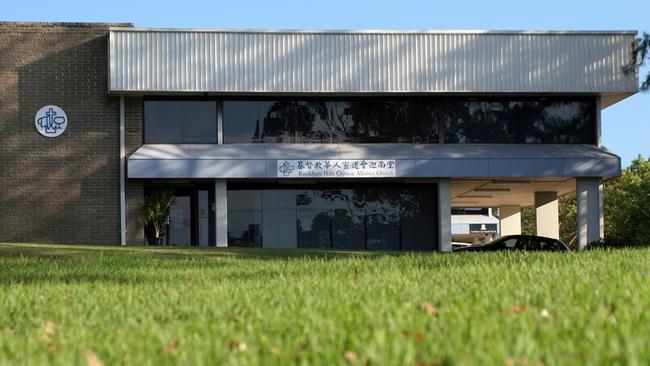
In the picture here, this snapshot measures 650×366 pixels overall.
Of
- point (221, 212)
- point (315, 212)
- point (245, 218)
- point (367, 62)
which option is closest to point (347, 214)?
point (315, 212)

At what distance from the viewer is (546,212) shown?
44.6 meters

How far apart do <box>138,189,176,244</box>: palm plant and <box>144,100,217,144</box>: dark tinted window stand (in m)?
1.93

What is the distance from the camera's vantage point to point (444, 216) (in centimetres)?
3631

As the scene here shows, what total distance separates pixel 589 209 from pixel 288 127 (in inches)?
458

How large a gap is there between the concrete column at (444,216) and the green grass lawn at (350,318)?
22938 millimetres

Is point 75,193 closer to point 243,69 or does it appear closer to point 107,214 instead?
point 107,214

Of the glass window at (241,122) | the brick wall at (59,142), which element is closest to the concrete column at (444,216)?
the glass window at (241,122)

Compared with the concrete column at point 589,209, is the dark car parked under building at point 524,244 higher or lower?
lower

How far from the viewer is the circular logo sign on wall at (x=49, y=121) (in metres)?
34.6

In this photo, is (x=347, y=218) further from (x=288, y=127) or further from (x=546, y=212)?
(x=546, y=212)

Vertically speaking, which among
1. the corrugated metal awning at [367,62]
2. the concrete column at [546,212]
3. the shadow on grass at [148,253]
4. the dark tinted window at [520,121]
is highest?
the corrugated metal awning at [367,62]

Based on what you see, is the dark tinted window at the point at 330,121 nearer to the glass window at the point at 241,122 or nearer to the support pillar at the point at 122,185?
the glass window at the point at 241,122

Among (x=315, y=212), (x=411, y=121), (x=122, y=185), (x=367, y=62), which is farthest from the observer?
(x=315, y=212)

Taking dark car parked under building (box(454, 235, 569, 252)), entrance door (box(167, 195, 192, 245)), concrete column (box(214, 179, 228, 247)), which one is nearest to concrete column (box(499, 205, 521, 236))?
dark car parked under building (box(454, 235, 569, 252))
